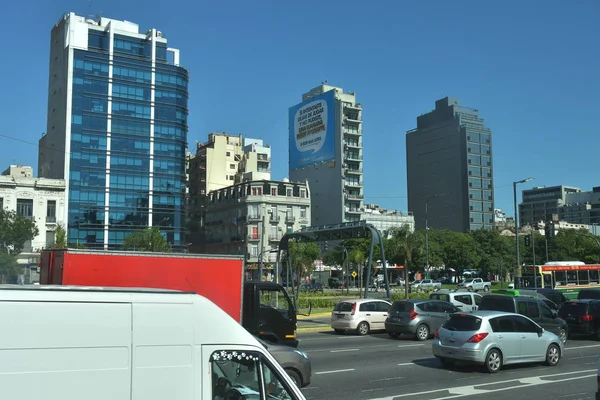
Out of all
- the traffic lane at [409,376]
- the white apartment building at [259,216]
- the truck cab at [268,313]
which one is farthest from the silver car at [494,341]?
the white apartment building at [259,216]

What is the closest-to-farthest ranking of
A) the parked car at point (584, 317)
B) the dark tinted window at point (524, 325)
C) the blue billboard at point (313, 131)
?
the dark tinted window at point (524, 325) < the parked car at point (584, 317) < the blue billboard at point (313, 131)

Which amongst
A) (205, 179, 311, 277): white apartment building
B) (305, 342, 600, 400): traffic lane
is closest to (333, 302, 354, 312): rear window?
(305, 342, 600, 400): traffic lane

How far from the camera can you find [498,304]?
1959 centimetres

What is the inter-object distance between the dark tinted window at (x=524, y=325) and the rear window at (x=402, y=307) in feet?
22.9

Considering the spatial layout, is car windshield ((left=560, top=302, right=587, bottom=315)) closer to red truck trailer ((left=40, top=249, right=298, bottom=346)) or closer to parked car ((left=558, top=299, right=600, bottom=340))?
parked car ((left=558, top=299, right=600, bottom=340))

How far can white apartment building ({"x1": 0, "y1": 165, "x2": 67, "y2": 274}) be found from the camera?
68.0 metres

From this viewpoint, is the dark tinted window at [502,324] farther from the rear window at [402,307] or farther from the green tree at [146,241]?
the green tree at [146,241]

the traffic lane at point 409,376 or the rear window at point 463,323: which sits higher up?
the rear window at point 463,323

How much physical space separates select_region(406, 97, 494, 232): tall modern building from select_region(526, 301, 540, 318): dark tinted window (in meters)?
117

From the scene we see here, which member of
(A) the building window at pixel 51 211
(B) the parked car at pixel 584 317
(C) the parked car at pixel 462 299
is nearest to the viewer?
(B) the parked car at pixel 584 317

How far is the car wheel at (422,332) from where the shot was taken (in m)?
21.2

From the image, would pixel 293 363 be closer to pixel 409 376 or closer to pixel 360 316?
pixel 409 376

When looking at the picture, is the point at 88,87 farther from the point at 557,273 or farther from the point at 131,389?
the point at 131,389

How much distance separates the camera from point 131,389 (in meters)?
4.20
